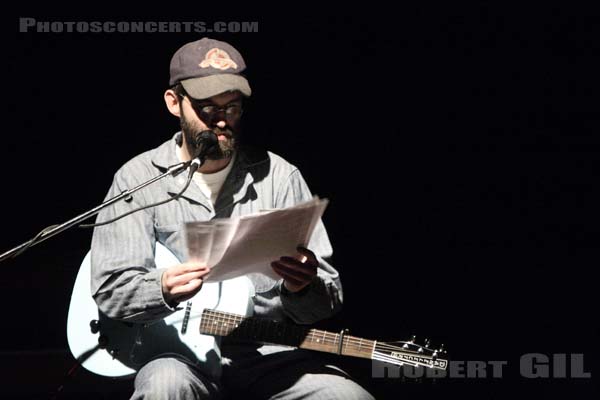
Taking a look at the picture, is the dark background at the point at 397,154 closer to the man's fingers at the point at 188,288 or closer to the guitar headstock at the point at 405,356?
the guitar headstock at the point at 405,356

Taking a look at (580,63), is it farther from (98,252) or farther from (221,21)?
(98,252)

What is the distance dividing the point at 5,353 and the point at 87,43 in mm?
1279

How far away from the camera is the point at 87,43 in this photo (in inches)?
140

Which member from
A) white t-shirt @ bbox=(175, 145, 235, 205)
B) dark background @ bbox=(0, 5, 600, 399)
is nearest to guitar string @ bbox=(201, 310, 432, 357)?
white t-shirt @ bbox=(175, 145, 235, 205)

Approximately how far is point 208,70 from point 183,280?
0.70 meters

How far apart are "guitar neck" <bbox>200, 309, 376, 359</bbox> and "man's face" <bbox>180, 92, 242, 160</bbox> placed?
0.48m

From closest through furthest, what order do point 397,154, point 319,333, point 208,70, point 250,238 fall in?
point 250,238, point 319,333, point 208,70, point 397,154

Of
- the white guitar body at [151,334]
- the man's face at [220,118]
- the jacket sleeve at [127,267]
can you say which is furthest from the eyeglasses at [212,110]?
the white guitar body at [151,334]

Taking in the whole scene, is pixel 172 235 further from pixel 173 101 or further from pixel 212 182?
pixel 173 101

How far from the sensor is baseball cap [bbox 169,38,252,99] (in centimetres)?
259

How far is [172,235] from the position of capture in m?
2.68

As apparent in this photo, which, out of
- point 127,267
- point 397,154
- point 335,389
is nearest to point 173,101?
point 127,267

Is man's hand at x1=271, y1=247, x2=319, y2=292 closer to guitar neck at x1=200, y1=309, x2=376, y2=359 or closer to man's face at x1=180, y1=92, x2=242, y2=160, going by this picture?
guitar neck at x1=200, y1=309, x2=376, y2=359

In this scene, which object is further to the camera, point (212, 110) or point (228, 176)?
point (228, 176)
